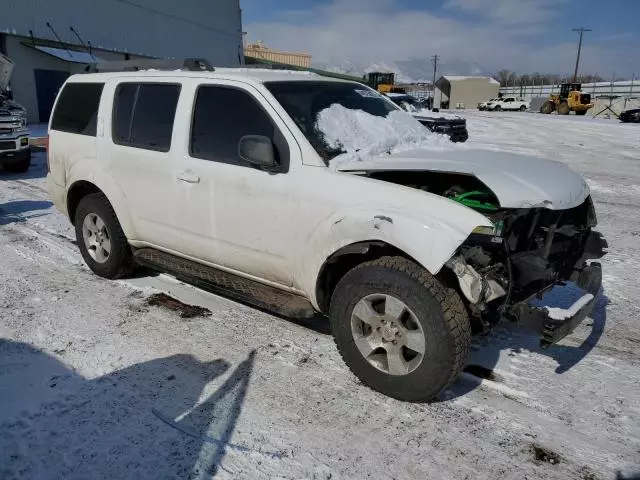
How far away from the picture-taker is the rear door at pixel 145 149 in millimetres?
4246

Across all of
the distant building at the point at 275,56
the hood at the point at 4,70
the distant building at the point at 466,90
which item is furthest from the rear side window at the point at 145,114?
the distant building at the point at 466,90

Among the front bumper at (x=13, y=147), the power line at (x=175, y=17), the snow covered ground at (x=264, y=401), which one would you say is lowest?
the snow covered ground at (x=264, y=401)

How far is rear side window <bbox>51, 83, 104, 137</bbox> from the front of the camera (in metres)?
4.92

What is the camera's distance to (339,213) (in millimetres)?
3271

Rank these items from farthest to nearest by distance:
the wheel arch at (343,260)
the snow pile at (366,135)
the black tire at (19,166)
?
the black tire at (19,166), the snow pile at (366,135), the wheel arch at (343,260)

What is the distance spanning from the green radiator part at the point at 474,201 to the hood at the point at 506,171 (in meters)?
0.19

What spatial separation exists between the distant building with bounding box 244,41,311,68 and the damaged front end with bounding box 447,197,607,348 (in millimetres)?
44800

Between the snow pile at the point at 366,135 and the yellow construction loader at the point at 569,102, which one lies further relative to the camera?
the yellow construction loader at the point at 569,102

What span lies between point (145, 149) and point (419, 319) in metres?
2.77

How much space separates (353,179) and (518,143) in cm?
1723

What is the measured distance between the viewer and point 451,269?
2945mm

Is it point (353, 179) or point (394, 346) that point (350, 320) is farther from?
point (353, 179)

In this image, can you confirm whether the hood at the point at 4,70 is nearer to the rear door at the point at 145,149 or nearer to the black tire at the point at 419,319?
the rear door at the point at 145,149

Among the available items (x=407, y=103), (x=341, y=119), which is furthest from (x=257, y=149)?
(x=407, y=103)
